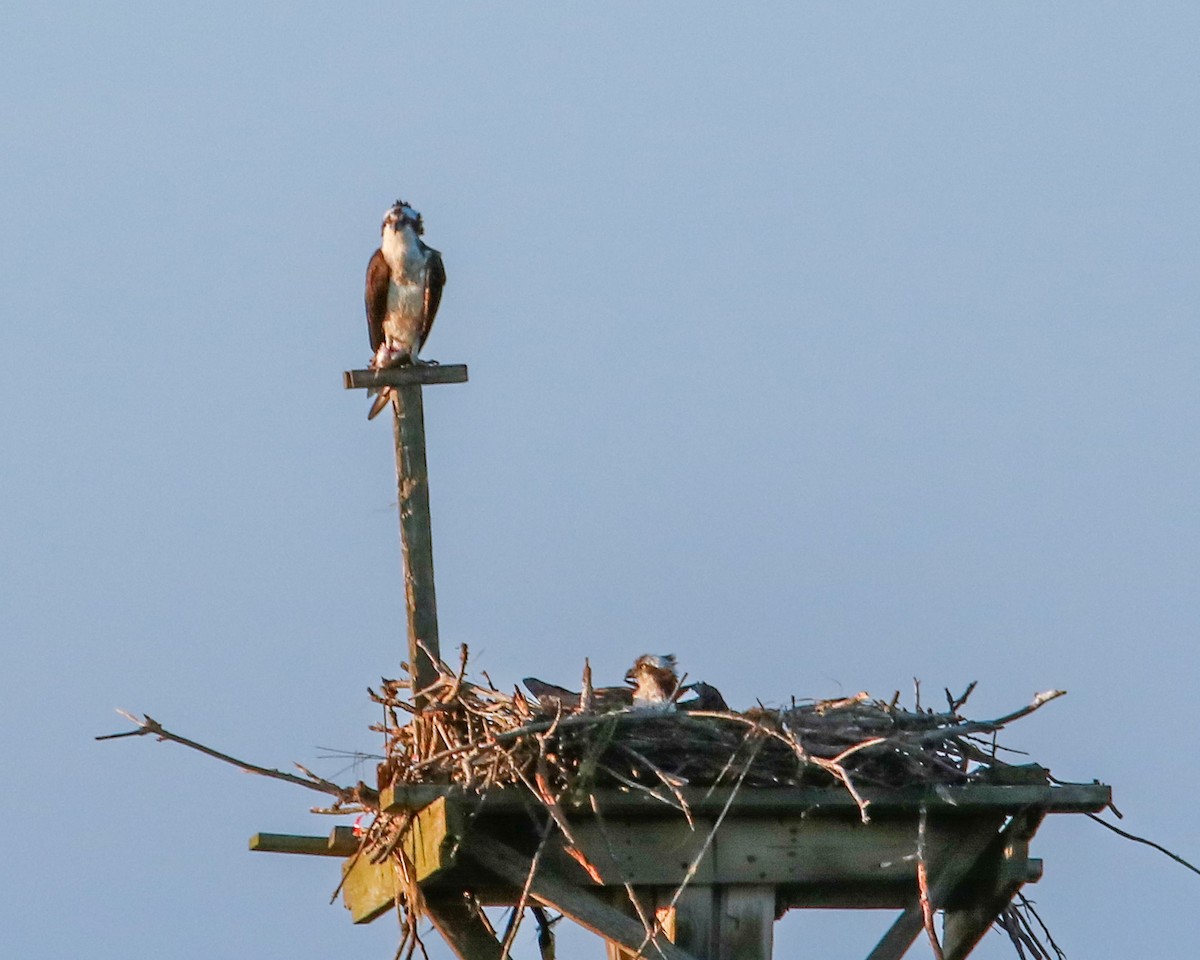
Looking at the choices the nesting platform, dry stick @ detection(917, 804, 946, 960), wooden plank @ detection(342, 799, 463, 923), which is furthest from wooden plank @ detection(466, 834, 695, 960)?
dry stick @ detection(917, 804, 946, 960)

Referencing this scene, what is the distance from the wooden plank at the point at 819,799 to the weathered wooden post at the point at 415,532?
78 cm

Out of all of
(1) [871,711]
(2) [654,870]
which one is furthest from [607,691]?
(2) [654,870]

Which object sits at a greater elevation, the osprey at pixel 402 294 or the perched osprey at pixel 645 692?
the osprey at pixel 402 294

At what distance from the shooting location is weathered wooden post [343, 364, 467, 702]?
24.3ft

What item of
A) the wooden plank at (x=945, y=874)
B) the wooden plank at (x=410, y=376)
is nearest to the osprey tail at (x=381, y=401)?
the wooden plank at (x=410, y=376)

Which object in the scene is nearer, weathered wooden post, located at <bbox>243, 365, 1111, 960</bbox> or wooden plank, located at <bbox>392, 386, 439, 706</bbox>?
weathered wooden post, located at <bbox>243, 365, 1111, 960</bbox>

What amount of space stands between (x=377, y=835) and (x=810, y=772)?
4.70ft

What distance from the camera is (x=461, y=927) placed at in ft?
23.4

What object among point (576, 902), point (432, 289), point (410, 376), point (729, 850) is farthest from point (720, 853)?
point (432, 289)

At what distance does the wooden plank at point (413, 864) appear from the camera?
6426 millimetres

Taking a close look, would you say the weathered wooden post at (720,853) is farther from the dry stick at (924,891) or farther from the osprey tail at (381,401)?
the osprey tail at (381,401)

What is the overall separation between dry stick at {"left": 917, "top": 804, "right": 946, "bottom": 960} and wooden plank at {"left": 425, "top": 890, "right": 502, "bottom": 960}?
1451 millimetres

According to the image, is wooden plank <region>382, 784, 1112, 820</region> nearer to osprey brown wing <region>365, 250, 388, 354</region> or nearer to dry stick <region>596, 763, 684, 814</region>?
dry stick <region>596, 763, 684, 814</region>

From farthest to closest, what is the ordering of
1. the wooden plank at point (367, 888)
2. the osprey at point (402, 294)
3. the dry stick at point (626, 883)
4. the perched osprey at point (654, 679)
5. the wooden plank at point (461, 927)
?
the osprey at point (402, 294) < the perched osprey at point (654, 679) < the wooden plank at point (367, 888) < the wooden plank at point (461, 927) < the dry stick at point (626, 883)
